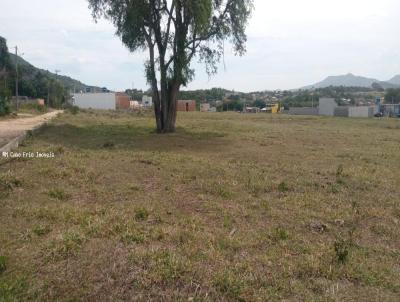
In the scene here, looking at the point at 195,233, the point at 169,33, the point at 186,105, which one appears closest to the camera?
the point at 195,233

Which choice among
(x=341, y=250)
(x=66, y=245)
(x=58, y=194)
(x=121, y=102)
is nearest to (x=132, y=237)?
(x=66, y=245)

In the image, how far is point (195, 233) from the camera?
4.95 metres

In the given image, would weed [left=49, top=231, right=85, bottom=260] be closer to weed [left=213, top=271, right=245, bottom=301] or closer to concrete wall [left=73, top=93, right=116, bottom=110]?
weed [left=213, top=271, right=245, bottom=301]

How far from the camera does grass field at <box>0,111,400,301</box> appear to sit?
3.70m

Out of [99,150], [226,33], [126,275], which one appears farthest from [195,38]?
[126,275]

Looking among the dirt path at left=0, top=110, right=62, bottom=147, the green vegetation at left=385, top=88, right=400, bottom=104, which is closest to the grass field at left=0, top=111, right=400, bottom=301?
the dirt path at left=0, top=110, right=62, bottom=147

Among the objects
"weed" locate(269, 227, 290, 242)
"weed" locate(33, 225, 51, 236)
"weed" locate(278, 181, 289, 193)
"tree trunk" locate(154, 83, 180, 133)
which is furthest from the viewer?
"tree trunk" locate(154, 83, 180, 133)

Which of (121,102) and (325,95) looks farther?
(325,95)

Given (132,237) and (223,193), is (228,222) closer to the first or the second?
(132,237)

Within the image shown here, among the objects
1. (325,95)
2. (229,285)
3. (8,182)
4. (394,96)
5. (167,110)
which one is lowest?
(229,285)

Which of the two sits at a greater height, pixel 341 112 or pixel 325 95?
pixel 325 95

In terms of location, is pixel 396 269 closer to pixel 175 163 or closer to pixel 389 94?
pixel 175 163

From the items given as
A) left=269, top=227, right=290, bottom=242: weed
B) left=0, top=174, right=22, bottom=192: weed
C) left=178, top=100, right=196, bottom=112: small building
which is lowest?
left=269, top=227, right=290, bottom=242: weed

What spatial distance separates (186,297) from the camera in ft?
11.5
